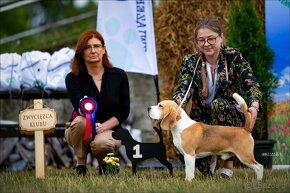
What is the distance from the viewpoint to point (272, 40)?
6.30 metres

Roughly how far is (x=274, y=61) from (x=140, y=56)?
1.45 meters

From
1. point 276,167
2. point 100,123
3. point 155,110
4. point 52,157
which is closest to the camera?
point 155,110

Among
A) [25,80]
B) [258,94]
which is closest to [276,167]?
[258,94]

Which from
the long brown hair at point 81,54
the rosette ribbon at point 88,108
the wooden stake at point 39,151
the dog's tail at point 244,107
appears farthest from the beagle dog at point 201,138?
the long brown hair at point 81,54

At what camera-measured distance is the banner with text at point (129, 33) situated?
6316 millimetres

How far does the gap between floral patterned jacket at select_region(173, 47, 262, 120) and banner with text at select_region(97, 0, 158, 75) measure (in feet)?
4.23

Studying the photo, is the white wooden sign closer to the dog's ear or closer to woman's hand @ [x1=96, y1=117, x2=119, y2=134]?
woman's hand @ [x1=96, y1=117, x2=119, y2=134]

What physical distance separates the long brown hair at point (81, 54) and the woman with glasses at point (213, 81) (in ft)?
2.74

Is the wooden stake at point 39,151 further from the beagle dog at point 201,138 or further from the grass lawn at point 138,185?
the beagle dog at point 201,138

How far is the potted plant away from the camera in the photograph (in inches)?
241

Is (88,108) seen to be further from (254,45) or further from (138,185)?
(254,45)

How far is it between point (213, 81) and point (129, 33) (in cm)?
172

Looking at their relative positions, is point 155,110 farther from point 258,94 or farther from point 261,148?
point 261,148

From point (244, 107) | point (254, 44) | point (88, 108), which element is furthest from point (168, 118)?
point (254, 44)
